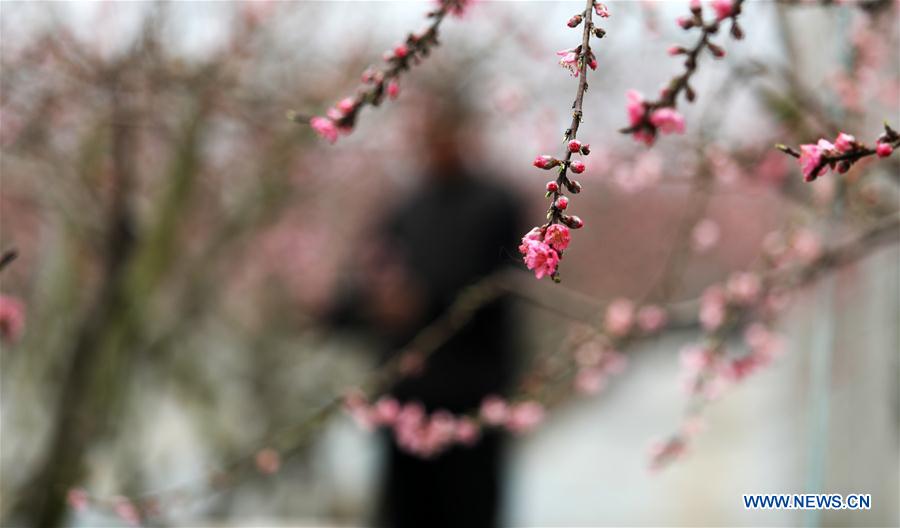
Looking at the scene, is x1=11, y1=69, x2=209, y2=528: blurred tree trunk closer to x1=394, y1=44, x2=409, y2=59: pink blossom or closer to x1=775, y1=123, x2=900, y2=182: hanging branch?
x1=394, y1=44, x2=409, y2=59: pink blossom

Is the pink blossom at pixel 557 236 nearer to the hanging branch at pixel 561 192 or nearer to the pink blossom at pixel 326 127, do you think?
the hanging branch at pixel 561 192

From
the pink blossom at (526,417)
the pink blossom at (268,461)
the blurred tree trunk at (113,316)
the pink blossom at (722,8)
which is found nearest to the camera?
the pink blossom at (722,8)

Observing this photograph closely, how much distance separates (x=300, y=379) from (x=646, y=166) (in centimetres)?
264

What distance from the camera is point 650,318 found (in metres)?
1.74

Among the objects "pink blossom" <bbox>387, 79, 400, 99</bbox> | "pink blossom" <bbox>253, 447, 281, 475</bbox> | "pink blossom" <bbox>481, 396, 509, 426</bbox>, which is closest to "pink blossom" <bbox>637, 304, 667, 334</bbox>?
"pink blossom" <bbox>481, 396, 509, 426</bbox>

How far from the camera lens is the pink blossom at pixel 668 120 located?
0.79 m

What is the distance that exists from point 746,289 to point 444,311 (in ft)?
5.30

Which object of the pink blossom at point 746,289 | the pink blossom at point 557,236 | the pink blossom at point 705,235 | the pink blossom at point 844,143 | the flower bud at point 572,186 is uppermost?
the pink blossom at point 705,235

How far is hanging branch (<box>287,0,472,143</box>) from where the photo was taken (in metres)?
0.85

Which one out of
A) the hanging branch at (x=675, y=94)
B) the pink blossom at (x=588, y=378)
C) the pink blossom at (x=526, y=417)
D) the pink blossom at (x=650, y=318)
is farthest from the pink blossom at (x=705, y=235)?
the hanging branch at (x=675, y=94)

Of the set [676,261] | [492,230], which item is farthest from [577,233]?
[676,261]

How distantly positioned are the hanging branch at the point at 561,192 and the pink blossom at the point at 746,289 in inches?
36.9

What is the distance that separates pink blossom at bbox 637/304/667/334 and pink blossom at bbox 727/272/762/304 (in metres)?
0.15

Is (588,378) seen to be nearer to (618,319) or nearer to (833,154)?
(618,319)
